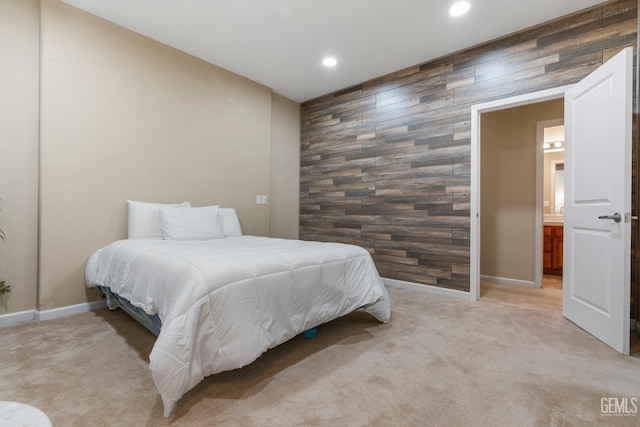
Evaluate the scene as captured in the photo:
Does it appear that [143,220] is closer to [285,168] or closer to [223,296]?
[223,296]

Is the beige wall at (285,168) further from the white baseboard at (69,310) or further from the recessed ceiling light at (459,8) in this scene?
the recessed ceiling light at (459,8)

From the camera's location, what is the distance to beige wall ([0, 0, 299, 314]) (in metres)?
2.44

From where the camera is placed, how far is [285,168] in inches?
187

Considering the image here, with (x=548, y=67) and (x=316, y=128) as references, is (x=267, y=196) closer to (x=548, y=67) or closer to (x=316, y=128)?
(x=316, y=128)

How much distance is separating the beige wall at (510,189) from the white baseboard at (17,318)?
5050 mm

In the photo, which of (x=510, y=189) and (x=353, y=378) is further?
(x=510, y=189)

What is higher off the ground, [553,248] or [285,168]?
[285,168]

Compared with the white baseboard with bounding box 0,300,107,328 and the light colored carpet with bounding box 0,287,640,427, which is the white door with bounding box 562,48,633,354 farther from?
the white baseboard with bounding box 0,300,107,328

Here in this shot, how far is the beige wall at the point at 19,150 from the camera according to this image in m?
2.36

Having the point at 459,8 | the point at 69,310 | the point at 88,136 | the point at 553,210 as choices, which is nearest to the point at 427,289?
the point at 459,8

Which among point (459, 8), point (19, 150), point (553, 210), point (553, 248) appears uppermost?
point (459, 8)

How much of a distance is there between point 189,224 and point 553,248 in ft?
16.8

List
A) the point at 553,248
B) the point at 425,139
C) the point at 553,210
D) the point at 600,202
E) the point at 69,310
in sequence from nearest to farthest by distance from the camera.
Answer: the point at 600,202 < the point at 69,310 < the point at 425,139 < the point at 553,248 < the point at 553,210

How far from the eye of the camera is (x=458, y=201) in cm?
331
